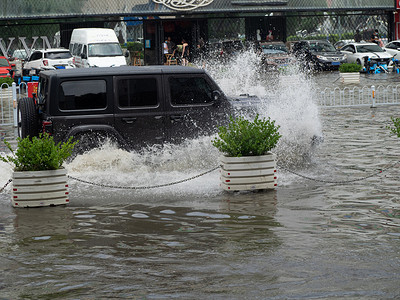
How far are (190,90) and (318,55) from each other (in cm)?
3272

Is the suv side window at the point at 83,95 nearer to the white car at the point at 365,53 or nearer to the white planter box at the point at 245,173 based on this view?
the white planter box at the point at 245,173

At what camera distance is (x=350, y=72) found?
32.8 m

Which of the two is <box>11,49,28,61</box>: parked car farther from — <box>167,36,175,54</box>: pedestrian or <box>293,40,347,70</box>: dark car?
<box>293,40,347,70</box>: dark car

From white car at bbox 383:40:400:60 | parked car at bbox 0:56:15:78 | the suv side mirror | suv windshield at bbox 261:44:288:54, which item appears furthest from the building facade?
the suv side mirror

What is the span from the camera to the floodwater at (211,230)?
276 inches

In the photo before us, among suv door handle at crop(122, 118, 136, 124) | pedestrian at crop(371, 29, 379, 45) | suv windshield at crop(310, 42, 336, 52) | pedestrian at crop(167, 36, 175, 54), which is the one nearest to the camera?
suv door handle at crop(122, 118, 136, 124)

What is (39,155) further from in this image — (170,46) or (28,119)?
(170,46)

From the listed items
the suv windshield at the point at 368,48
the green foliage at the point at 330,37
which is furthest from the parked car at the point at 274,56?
the green foliage at the point at 330,37

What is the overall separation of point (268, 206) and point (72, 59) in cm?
2907

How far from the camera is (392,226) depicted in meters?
9.15

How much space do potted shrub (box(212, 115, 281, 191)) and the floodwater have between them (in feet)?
0.68

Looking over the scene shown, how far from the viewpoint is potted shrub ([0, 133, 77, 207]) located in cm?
1070

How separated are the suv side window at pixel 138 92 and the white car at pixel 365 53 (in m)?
30.3

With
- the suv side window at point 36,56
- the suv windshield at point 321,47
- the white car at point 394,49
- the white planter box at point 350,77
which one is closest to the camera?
the white planter box at point 350,77
